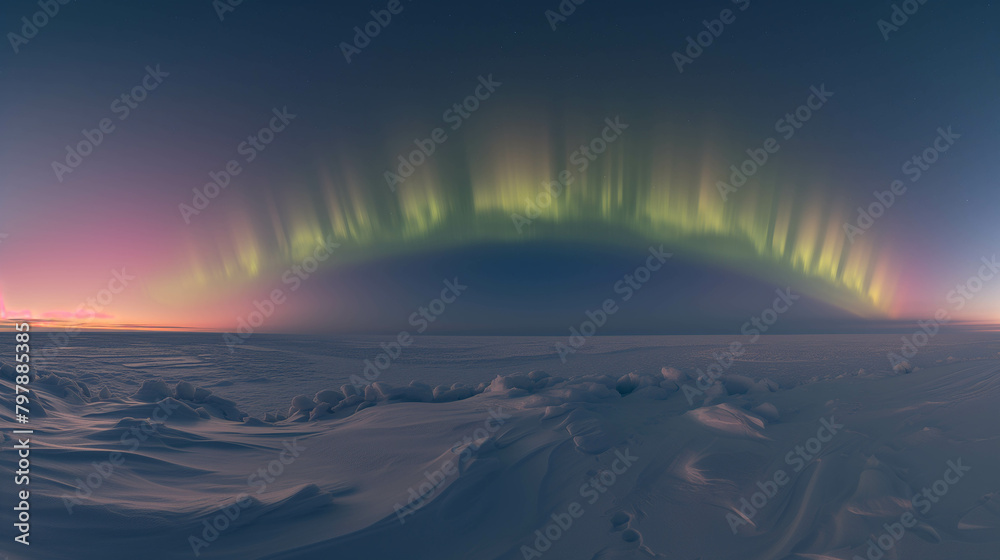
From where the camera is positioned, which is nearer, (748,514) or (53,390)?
(748,514)

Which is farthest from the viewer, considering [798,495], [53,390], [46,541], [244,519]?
[53,390]

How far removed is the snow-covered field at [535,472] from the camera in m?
3.85

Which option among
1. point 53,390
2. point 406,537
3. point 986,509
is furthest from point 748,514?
point 53,390

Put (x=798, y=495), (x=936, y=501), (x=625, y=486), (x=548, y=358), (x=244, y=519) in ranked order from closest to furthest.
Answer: (x=244, y=519)
(x=936, y=501)
(x=798, y=495)
(x=625, y=486)
(x=548, y=358)

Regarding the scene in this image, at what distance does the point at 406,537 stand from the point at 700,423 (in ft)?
14.7

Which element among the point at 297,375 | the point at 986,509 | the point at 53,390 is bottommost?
the point at 986,509

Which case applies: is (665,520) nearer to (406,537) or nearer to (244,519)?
(406,537)

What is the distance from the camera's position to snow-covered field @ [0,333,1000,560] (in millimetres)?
3854

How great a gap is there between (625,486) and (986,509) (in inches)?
130

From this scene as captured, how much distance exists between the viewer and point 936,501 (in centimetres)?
433

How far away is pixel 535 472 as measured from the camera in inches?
209

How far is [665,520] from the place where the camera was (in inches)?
174

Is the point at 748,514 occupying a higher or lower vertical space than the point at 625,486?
lower

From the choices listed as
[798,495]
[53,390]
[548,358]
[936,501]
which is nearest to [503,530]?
[798,495]
